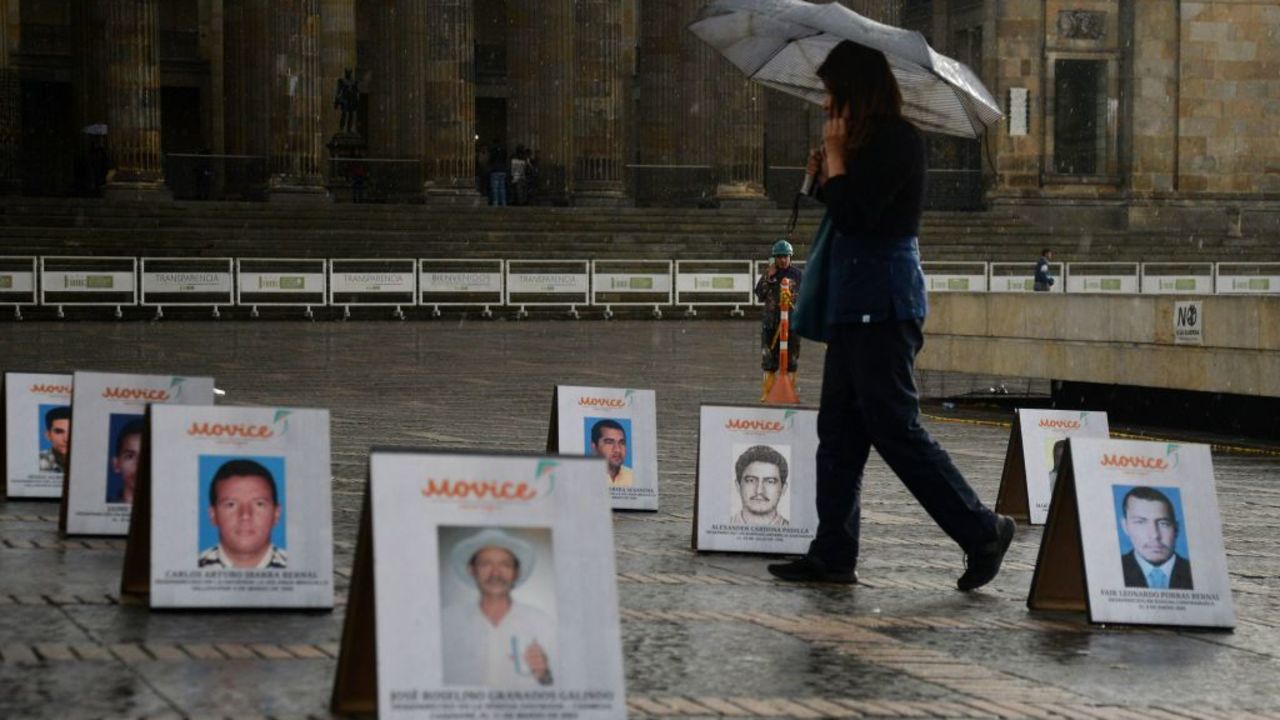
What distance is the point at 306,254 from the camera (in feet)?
151

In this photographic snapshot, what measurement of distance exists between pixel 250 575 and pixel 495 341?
27312 mm

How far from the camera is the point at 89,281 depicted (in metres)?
41.0

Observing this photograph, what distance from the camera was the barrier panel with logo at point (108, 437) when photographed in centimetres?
940

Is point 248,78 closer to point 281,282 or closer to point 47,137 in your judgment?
point 47,137

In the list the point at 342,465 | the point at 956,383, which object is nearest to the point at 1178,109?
the point at 956,383

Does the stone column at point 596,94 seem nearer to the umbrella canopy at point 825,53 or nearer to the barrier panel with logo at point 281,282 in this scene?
the barrier panel with logo at point 281,282

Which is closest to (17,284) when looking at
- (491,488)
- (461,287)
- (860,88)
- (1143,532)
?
(461,287)

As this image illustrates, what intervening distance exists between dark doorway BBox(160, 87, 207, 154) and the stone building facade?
0.06 meters

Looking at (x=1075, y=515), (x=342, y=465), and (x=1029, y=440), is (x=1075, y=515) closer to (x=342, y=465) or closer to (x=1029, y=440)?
(x=1029, y=440)

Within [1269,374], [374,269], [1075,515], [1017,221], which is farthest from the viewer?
[1017,221]

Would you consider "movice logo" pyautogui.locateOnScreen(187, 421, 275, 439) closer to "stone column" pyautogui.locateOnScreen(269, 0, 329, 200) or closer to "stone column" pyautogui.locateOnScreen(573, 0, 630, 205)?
"stone column" pyautogui.locateOnScreen(269, 0, 329, 200)

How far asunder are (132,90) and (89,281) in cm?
997

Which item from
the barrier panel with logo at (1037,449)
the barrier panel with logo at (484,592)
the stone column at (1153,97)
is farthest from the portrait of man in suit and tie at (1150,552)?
the stone column at (1153,97)

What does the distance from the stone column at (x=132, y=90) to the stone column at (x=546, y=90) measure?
367 inches
